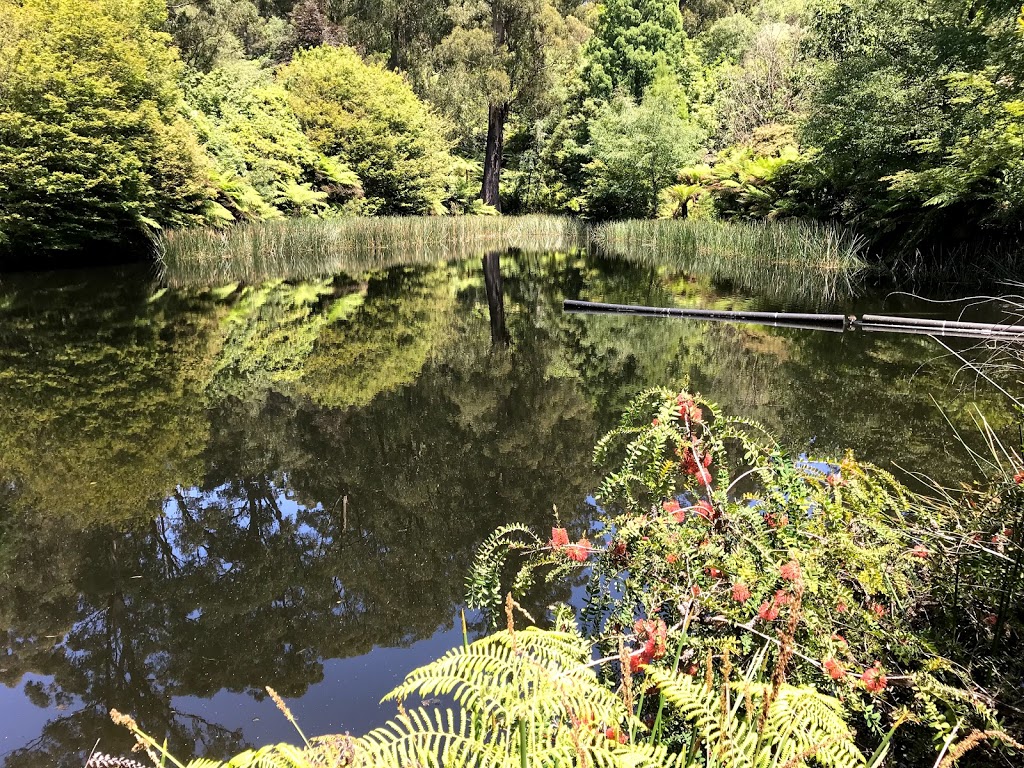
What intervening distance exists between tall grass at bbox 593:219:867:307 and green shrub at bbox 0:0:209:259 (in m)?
9.58

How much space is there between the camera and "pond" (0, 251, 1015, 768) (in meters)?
2.03

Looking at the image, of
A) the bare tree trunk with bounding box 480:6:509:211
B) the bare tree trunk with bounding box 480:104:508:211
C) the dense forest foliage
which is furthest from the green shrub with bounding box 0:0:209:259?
the bare tree trunk with bounding box 480:104:508:211

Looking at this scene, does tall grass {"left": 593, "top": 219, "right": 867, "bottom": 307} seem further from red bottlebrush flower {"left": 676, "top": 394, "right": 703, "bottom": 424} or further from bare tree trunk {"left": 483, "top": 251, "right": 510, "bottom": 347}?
red bottlebrush flower {"left": 676, "top": 394, "right": 703, "bottom": 424}

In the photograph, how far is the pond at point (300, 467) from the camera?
6.64ft

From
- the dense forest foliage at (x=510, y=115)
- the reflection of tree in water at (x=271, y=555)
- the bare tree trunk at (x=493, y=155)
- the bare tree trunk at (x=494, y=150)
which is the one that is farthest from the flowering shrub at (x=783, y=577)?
the bare tree trunk at (x=493, y=155)

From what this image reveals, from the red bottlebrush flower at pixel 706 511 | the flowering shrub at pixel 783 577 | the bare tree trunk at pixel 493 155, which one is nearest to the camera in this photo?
the flowering shrub at pixel 783 577

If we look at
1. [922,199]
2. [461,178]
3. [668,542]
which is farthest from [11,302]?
[461,178]

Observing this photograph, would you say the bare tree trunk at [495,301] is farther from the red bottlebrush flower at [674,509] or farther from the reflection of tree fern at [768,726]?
the reflection of tree fern at [768,726]

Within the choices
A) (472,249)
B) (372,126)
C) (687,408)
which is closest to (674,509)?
(687,408)

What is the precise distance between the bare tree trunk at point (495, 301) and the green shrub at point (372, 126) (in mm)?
7876

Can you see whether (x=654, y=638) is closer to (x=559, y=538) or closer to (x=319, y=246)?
(x=559, y=538)

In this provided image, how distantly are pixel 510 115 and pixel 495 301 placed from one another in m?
20.5

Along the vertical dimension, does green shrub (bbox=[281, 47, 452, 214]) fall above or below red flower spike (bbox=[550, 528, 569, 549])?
above

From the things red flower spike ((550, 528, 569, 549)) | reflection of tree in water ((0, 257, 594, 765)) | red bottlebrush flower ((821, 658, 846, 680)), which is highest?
red flower spike ((550, 528, 569, 549))
